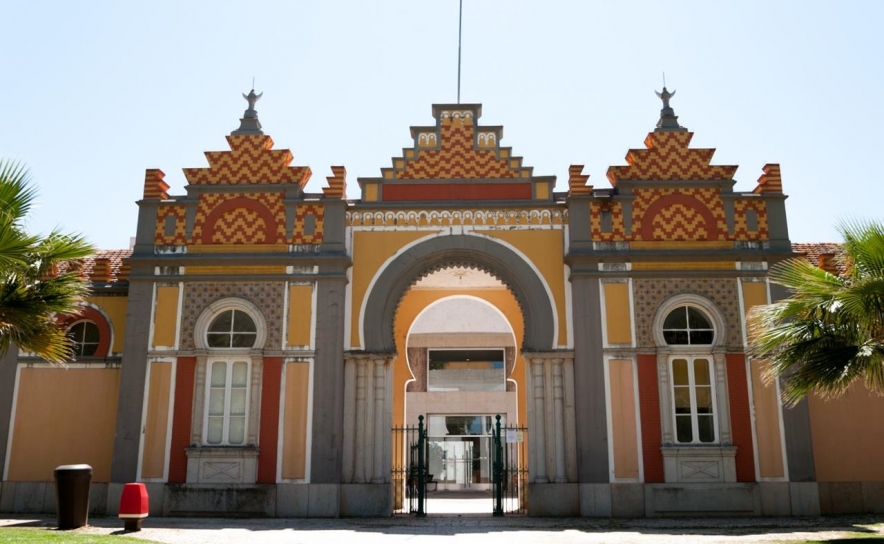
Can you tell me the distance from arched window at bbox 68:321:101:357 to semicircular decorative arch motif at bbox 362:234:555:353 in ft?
20.0

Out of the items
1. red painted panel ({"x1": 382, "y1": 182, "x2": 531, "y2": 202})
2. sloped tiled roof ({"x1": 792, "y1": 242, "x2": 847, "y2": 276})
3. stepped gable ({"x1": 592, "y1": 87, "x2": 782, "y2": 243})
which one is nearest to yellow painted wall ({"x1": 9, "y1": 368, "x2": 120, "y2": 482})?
red painted panel ({"x1": 382, "y1": 182, "x2": 531, "y2": 202})

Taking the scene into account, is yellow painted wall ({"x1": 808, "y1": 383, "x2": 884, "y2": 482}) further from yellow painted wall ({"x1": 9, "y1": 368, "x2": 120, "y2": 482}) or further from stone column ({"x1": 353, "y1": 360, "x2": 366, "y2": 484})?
yellow painted wall ({"x1": 9, "y1": 368, "x2": 120, "y2": 482})

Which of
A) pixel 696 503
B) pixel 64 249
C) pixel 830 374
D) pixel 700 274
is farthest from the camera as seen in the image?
pixel 700 274

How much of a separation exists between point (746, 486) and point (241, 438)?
33.2ft

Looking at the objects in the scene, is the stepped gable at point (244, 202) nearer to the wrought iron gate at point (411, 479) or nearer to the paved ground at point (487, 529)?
the wrought iron gate at point (411, 479)

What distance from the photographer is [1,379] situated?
1752cm

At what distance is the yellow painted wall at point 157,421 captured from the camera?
53.3 feet

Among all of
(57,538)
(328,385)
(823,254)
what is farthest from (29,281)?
(823,254)

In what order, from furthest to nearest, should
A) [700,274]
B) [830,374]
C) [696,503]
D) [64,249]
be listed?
[700,274] < [696,503] < [64,249] < [830,374]

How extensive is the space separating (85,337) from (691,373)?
13.1 m

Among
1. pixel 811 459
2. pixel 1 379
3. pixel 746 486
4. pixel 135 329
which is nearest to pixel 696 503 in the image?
pixel 746 486

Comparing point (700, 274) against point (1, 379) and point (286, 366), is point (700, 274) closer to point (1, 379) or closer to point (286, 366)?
point (286, 366)

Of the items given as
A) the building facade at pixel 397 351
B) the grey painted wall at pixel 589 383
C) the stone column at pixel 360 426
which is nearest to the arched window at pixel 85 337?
the building facade at pixel 397 351

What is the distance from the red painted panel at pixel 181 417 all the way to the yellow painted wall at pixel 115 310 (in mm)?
1866
